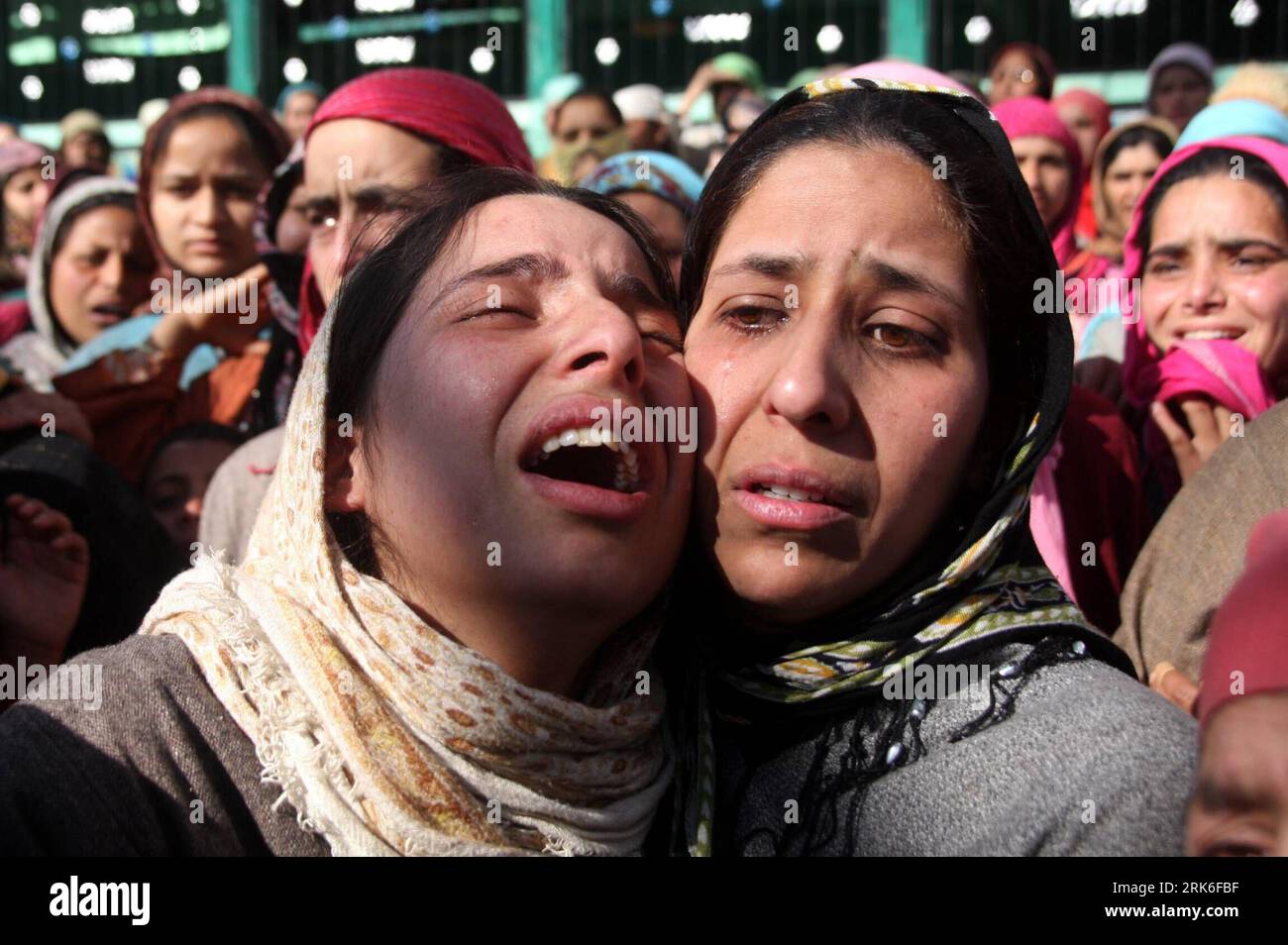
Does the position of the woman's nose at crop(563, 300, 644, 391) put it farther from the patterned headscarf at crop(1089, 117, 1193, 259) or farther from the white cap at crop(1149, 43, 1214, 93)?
the white cap at crop(1149, 43, 1214, 93)

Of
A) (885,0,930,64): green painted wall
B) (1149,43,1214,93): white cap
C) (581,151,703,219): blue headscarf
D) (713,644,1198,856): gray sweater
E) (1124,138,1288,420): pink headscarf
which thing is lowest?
(713,644,1198,856): gray sweater

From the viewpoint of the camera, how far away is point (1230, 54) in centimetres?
814

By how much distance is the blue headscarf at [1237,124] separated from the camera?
3.38 metres

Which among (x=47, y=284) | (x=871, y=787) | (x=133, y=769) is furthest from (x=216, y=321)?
(x=871, y=787)

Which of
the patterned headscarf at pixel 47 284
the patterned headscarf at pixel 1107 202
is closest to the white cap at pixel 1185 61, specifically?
the patterned headscarf at pixel 1107 202

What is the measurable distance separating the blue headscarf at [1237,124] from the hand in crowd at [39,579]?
3.09 meters

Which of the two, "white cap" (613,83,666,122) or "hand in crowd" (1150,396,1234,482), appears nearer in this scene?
"hand in crowd" (1150,396,1234,482)

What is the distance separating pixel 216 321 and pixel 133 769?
3.21 metres

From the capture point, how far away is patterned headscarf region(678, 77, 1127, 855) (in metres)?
1.73

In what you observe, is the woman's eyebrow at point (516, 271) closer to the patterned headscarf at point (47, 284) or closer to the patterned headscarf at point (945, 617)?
the patterned headscarf at point (945, 617)

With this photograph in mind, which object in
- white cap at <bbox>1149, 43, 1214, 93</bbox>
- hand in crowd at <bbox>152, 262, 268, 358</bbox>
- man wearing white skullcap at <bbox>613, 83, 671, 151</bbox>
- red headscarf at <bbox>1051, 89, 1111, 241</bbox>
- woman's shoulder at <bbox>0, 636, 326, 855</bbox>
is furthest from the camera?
white cap at <bbox>1149, 43, 1214, 93</bbox>

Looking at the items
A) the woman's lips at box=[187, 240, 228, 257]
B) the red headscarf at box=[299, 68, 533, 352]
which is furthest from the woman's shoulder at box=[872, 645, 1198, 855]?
the woman's lips at box=[187, 240, 228, 257]

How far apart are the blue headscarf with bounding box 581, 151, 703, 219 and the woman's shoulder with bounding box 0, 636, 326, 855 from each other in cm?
305

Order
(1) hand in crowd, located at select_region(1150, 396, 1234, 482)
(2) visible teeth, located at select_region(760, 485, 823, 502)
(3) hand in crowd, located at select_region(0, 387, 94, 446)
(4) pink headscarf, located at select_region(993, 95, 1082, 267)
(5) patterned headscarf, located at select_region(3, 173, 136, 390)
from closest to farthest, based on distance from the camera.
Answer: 1. (2) visible teeth, located at select_region(760, 485, 823, 502)
2. (1) hand in crowd, located at select_region(1150, 396, 1234, 482)
3. (3) hand in crowd, located at select_region(0, 387, 94, 446)
4. (4) pink headscarf, located at select_region(993, 95, 1082, 267)
5. (5) patterned headscarf, located at select_region(3, 173, 136, 390)
